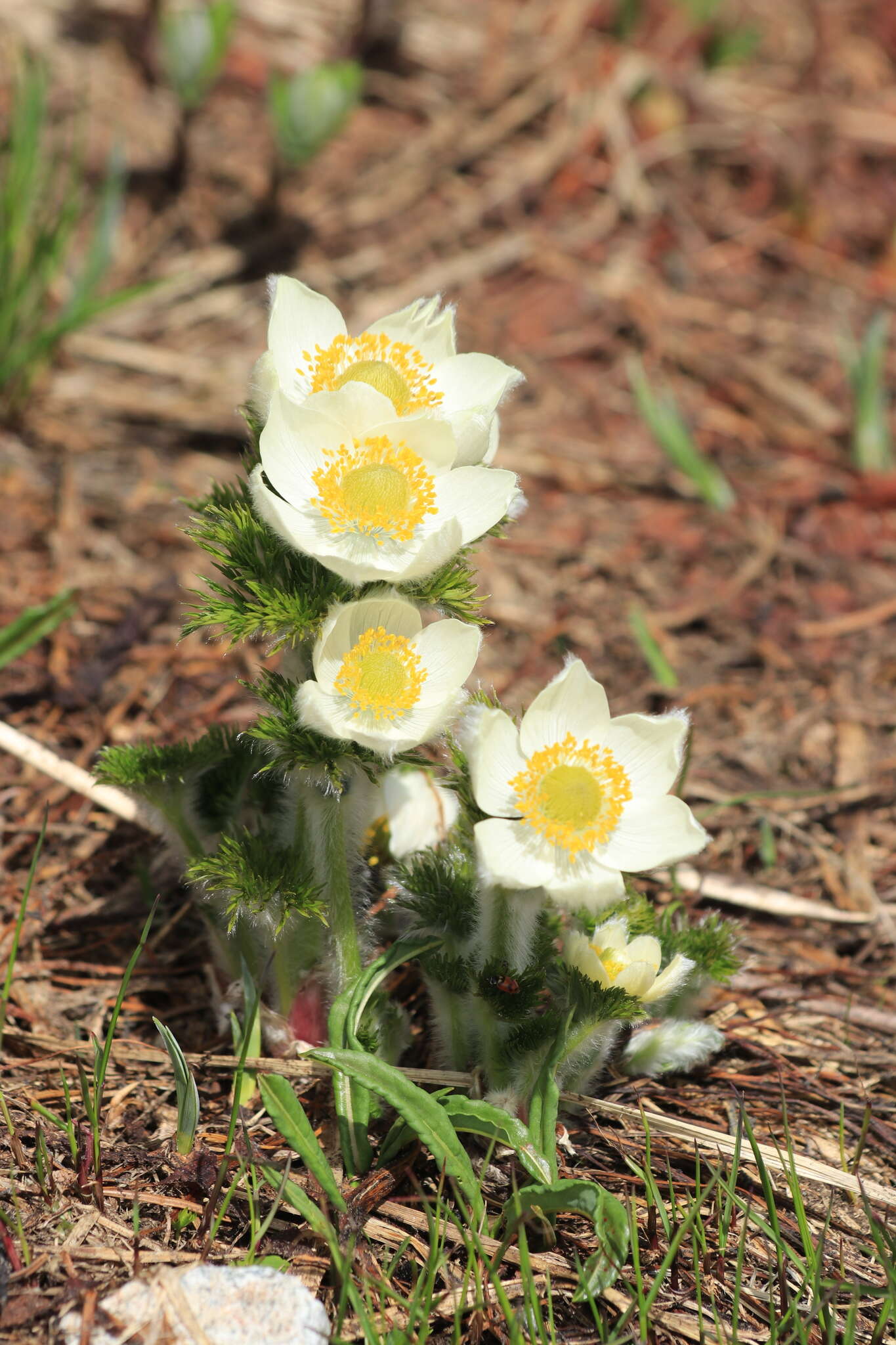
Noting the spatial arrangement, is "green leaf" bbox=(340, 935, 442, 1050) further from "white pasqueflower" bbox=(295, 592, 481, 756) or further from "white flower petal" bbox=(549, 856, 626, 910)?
"white pasqueflower" bbox=(295, 592, 481, 756)

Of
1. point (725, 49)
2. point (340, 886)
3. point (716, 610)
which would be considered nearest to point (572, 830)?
point (340, 886)

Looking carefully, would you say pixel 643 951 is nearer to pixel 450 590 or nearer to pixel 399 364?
pixel 450 590

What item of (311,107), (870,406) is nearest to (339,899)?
(870,406)

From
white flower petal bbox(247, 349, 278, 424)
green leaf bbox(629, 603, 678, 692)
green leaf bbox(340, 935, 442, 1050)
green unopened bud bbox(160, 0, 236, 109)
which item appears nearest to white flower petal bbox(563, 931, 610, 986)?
green leaf bbox(340, 935, 442, 1050)

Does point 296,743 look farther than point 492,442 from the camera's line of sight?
No

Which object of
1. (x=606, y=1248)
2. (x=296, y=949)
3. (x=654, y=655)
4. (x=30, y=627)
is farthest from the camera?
(x=654, y=655)

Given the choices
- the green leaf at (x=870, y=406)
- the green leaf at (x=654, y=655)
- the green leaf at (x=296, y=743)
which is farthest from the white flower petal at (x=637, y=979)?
the green leaf at (x=870, y=406)
